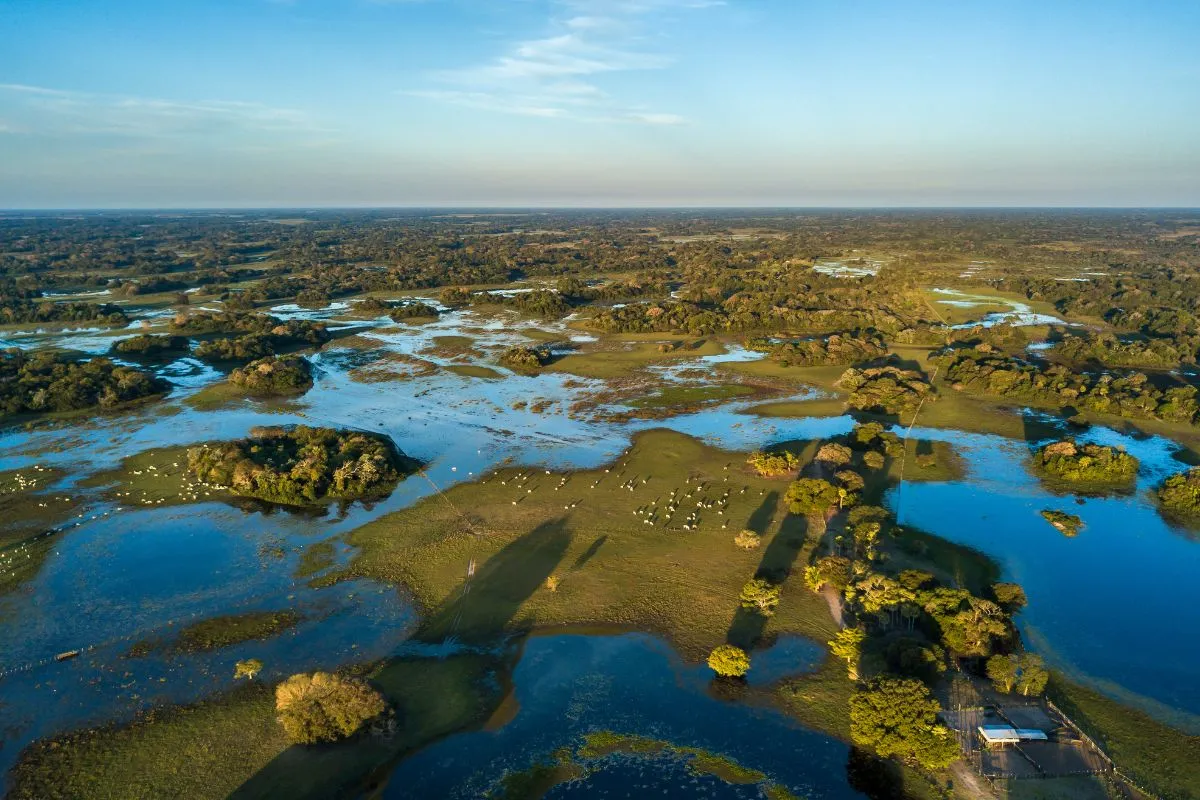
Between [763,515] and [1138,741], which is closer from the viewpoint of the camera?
[1138,741]

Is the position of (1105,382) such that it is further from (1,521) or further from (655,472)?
(1,521)

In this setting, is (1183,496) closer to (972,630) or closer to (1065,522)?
(1065,522)

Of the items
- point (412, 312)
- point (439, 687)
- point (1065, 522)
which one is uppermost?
point (412, 312)

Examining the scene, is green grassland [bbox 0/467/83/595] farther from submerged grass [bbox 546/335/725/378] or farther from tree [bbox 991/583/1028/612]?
tree [bbox 991/583/1028/612]

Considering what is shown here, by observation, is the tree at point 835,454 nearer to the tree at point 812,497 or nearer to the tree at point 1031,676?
the tree at point 812,497

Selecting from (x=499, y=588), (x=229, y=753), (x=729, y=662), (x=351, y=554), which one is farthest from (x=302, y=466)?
(x=729, y=662)

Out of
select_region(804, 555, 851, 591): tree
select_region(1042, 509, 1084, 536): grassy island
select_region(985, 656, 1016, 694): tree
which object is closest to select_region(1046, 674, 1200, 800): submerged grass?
select_region(985, 656, 1016, 694): tree
